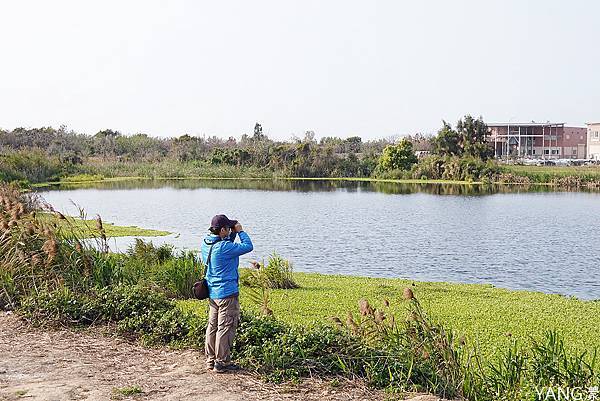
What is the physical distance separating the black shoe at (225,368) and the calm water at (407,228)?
35.2 ft

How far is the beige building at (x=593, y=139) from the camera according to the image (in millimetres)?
90544

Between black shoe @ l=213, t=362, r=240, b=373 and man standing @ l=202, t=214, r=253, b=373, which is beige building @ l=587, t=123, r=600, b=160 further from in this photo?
black shoe @ l=213, t=362, r=240, b=373

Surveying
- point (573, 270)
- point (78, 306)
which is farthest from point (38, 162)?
point (78, 306)

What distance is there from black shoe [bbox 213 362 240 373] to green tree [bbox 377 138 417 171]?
6167cm

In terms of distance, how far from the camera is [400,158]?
2662 inches

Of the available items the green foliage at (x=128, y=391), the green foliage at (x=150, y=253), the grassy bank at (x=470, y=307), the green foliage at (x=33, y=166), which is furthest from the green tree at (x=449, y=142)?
the green foliage at (x=128, y=391)

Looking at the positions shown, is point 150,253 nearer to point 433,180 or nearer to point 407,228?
point 407,228

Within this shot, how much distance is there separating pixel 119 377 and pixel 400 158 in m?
62.4

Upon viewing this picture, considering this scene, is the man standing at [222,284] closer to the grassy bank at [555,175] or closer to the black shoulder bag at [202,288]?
the black shoulder bag at [202,288]

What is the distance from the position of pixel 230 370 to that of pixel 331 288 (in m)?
6.94

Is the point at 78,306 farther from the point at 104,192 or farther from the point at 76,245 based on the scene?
the point at 104,192

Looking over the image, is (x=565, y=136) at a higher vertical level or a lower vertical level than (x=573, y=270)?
higher

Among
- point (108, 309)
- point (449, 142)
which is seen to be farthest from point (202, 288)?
point (449, 142)

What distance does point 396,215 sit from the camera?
32062 mm
